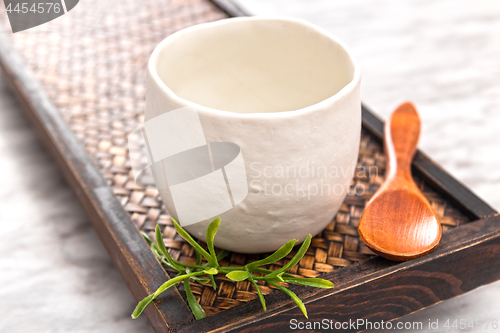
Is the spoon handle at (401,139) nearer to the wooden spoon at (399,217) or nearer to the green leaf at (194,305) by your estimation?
the wooden spoon at (399,217)

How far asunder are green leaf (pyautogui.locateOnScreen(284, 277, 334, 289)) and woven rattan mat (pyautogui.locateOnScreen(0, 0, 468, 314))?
0.04m

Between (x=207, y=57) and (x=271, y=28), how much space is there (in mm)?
67

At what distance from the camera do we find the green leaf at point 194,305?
39 cm

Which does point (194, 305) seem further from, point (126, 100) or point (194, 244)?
point (126, 100)

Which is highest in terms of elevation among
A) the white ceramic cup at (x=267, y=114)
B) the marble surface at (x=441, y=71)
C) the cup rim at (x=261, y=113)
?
the cup rim at (x=261, y=113)

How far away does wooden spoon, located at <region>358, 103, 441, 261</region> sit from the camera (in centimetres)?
42

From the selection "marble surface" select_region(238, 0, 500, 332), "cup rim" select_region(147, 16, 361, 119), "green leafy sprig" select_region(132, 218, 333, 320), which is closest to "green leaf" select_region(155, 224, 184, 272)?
"green leafy sprig" select_region(132, 218, 333, 320)

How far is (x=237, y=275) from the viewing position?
0.37m

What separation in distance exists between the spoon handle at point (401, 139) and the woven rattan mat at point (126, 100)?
20 mm

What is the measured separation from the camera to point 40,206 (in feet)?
2.07

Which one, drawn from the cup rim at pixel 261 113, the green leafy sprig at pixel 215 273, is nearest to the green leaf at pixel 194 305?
the green leafy sprig at pixel 215 273

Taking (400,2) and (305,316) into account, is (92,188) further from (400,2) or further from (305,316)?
(400,2)

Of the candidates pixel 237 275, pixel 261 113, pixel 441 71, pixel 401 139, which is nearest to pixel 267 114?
pixel 261 113

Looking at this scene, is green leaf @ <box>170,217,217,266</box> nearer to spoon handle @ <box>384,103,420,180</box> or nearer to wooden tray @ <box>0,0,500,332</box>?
wooden tray @ <box>0,0,500,332</box>
